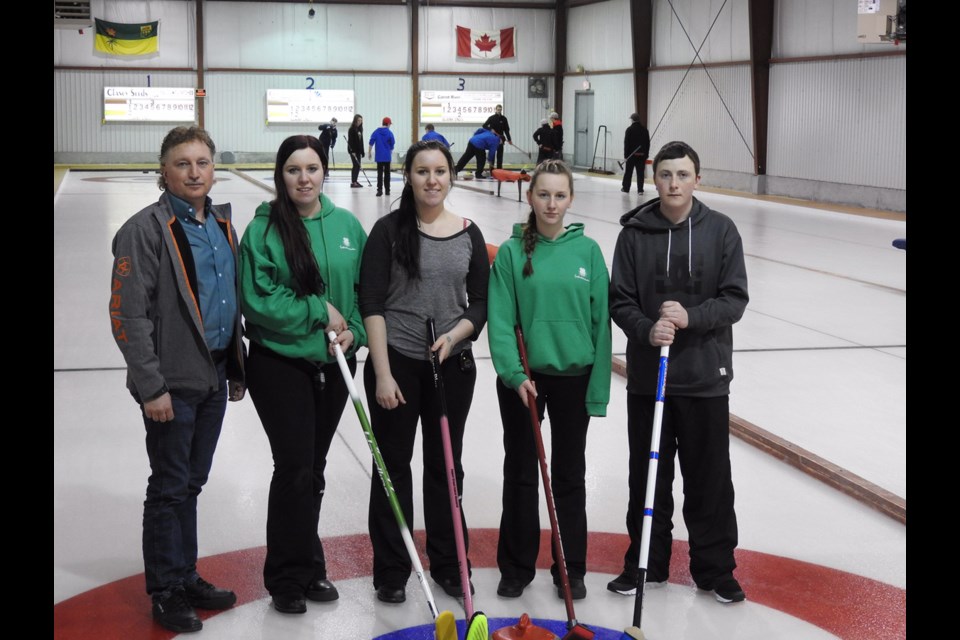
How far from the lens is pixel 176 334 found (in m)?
3.78

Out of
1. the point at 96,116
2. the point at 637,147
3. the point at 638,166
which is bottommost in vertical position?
the point at 638,166

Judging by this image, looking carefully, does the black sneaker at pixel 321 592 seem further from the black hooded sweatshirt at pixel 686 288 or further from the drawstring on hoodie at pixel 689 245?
the drawstring on hoodie at pixel 689 245

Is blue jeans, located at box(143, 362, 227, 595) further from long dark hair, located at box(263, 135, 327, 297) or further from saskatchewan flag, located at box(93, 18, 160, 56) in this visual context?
saskatchewan flag, located at box(93, 18, 160, 56)

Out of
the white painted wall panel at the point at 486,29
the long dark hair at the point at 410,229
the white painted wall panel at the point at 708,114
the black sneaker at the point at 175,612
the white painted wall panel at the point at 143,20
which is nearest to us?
the black sneaker at the point at 175,612

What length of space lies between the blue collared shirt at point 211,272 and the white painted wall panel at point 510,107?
31.7 meters

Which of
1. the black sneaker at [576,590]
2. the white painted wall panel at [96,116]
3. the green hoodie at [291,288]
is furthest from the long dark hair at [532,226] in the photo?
the white painted wall panel at [96,116]

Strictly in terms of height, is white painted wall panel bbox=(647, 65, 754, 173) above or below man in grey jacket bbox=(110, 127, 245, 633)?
above

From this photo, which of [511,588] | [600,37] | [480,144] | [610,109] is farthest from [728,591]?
[600,37]

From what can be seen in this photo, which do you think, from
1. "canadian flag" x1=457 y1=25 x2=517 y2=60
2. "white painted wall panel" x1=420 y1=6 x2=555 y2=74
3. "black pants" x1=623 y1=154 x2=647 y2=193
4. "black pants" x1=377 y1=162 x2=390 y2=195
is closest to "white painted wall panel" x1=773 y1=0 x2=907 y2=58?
"black pants" x1=623 y1=154 x2=647 y2=193

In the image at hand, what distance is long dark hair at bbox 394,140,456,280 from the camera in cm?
396

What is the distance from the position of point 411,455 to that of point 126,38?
31.1 metres

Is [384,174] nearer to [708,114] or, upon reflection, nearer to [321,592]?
[708,114]

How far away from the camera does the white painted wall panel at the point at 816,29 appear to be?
69.2 feet
